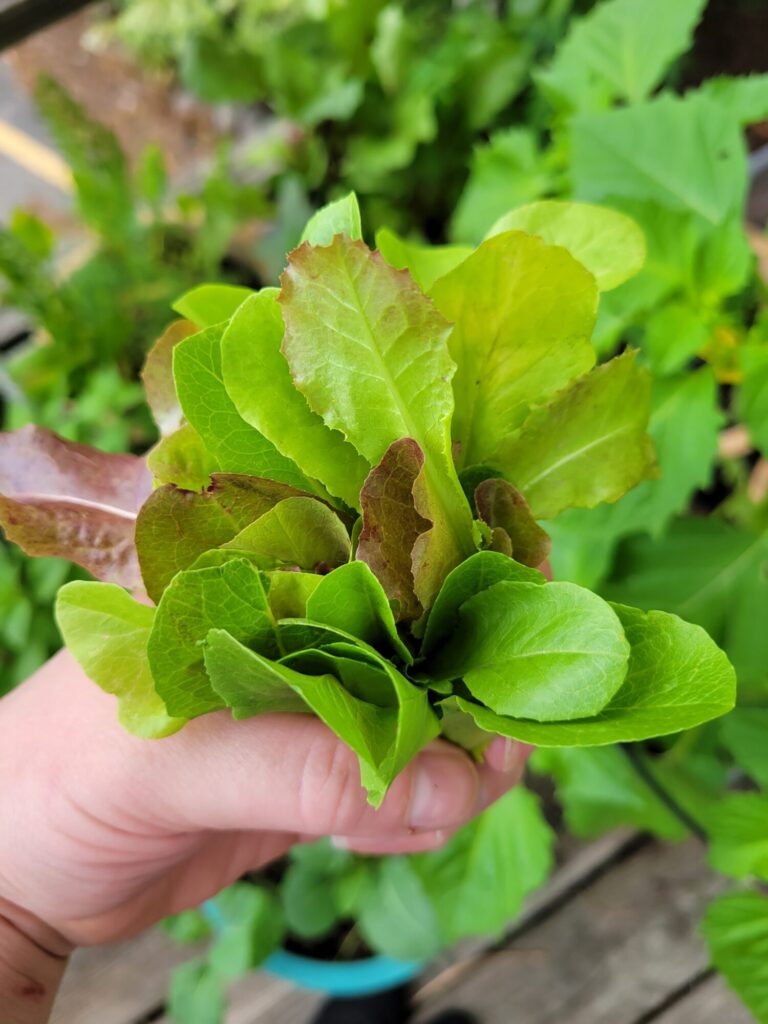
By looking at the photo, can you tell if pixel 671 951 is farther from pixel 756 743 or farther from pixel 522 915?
pixel 756 743

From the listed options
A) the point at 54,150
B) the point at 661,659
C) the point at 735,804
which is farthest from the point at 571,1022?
the point at 54,150

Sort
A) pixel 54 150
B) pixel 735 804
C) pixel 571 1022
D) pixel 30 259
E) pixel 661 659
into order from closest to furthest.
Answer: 1. pixel 661 659
2. pixel 735 804
3. pixel 571 1022
4. pixel 30 259
5. pixel 54 150

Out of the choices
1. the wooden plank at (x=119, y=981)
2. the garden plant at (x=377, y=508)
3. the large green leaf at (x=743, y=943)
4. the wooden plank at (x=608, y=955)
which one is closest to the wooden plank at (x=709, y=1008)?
the wooden plank at (x=608, y=955)

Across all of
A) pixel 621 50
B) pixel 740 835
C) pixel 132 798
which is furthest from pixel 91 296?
Answer: pixel 740 835

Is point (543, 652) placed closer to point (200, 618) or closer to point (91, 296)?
point (200, 618)

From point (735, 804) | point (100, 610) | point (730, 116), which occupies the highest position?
point (100, 610)

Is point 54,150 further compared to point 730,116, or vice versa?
point 54,150

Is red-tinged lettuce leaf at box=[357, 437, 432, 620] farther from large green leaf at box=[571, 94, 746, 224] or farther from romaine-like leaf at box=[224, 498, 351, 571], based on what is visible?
large green leaf at box=[571, 94, 746, 224]
